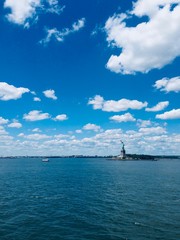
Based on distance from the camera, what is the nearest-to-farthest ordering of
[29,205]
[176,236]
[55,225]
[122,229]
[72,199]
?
[176,236] < [122,229] < [55,225] < [29,205] < [72,199]

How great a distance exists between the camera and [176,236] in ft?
125

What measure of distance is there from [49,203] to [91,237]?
77.5 feet

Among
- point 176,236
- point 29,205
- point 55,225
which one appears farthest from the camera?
point 29,205

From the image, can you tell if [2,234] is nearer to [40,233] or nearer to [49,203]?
[40,233]

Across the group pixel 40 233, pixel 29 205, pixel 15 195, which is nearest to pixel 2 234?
pixel 40 233

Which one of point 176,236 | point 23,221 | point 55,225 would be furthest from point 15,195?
point 176,236

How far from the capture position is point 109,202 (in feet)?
200

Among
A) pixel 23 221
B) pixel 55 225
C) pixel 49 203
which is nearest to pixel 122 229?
pixel 55 225

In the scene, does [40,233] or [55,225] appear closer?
[40,233]

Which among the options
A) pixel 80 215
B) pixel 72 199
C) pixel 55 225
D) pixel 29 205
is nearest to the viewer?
pixel 55 225

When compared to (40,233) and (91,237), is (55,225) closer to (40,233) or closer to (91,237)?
(40,233)

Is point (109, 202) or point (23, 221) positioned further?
point (109, 202)

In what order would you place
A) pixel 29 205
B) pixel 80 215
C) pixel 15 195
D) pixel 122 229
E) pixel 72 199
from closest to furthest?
pixel 122 229, pixel 80 215, pixel 29 205, pixel 72 199, pixel 15 195

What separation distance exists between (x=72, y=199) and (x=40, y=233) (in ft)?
83.0
